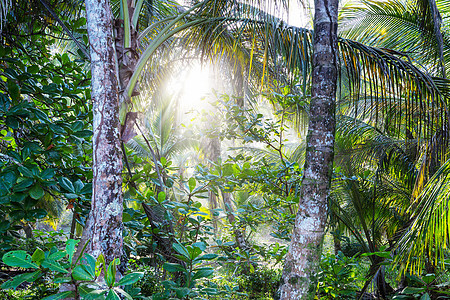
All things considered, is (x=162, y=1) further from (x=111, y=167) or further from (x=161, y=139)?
(x=161, y=139)

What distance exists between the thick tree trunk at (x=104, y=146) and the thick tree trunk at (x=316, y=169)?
37.5 inches

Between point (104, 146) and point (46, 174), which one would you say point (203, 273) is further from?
point (46, 174)

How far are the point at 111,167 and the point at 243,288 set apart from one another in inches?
145

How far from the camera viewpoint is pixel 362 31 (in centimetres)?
545

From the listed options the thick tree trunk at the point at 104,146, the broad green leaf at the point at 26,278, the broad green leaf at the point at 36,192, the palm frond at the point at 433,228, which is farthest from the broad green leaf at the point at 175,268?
the palm frond at the point at 433,228

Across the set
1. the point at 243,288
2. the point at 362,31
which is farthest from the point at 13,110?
A: the point at 362,31

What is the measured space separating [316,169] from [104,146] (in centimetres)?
116

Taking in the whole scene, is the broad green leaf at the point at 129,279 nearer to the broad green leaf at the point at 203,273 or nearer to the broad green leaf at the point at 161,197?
the broad green leaf at the point at 203,273

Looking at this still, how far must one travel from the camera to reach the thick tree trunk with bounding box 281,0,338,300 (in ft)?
4.99

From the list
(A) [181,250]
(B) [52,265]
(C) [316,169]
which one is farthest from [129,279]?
(C) [316,169]

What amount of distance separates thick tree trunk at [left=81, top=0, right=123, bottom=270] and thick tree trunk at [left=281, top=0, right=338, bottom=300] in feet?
3.12

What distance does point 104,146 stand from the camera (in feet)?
4.15

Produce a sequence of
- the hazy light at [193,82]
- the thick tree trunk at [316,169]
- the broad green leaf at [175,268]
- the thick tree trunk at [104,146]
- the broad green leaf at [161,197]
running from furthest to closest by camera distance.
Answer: the hazy light at [193,82], the broad green leaf at [161,197], the thick tree trunk at [316,169], the broad green leaf at [175,268], the thick tree trunk at [104,146]

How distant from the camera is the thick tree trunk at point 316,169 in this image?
4.99 ft
